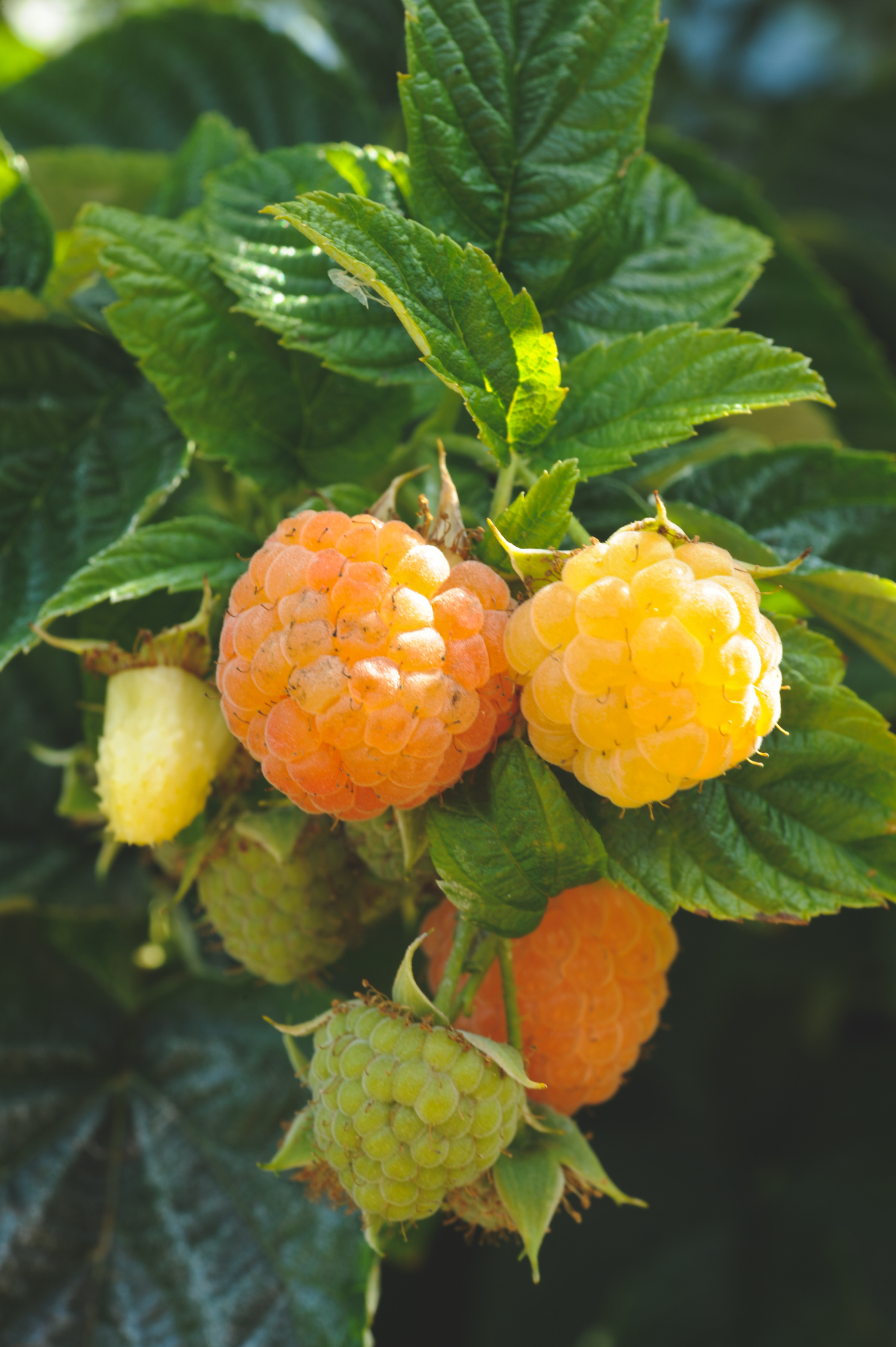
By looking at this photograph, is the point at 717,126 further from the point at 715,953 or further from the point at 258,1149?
the point at 258,1149

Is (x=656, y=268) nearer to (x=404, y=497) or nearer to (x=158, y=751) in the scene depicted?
(x=404, y=497)

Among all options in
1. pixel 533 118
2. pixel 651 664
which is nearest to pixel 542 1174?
pixel 651 664

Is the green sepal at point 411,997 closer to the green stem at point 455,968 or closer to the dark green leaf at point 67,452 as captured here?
the green stem at point 455,968

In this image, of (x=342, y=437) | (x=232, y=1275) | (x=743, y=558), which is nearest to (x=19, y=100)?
(x=342, y=437)

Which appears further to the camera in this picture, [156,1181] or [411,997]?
[156,1181]

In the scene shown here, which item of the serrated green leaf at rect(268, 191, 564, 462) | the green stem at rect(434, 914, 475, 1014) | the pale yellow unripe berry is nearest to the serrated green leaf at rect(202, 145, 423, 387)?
the serrated green leaf at rect(268, 191, 564, 462)

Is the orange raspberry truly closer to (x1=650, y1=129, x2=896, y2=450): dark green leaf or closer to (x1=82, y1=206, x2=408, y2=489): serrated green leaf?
(x1=82, y1=206, x2=408, y2=489): serrated green leaf

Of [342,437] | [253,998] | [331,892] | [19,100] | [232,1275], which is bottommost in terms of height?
[232,1275]
